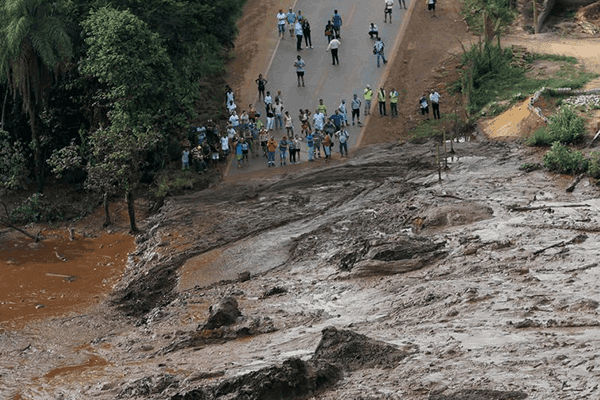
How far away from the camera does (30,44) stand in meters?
35.3

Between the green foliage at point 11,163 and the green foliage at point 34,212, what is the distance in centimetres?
82

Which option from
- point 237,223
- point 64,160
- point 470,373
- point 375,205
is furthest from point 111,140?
point 470,373

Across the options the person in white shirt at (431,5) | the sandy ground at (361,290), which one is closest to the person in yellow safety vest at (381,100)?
the sandy ground at (361,290)

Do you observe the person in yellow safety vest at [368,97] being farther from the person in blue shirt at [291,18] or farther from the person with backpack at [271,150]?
the person in blue shirt at [291,18]

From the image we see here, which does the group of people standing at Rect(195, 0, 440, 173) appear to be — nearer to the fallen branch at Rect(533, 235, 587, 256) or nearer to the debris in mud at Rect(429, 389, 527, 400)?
the fallen branch at Rect(533, 235, 587, 256)

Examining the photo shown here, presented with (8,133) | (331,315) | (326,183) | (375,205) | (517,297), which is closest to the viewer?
(517,297)

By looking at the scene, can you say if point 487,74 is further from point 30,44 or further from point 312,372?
point 312,372

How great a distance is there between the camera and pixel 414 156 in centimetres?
3466

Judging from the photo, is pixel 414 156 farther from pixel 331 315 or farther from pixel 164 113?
pixel 331 315

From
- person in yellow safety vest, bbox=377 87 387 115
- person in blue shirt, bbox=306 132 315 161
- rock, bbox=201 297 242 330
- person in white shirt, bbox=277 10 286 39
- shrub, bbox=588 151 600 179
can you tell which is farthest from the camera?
person in white shirt, bbox=277 10 286 39

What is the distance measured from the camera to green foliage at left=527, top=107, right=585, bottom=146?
3253cm

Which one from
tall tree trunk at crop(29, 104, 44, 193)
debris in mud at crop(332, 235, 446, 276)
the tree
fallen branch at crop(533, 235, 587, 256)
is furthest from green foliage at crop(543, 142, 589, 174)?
tall tree trunk at crop(29, 104, 44, 193)

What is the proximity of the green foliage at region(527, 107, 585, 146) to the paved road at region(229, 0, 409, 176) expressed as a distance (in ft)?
22.2

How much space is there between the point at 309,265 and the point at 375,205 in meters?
4.13
